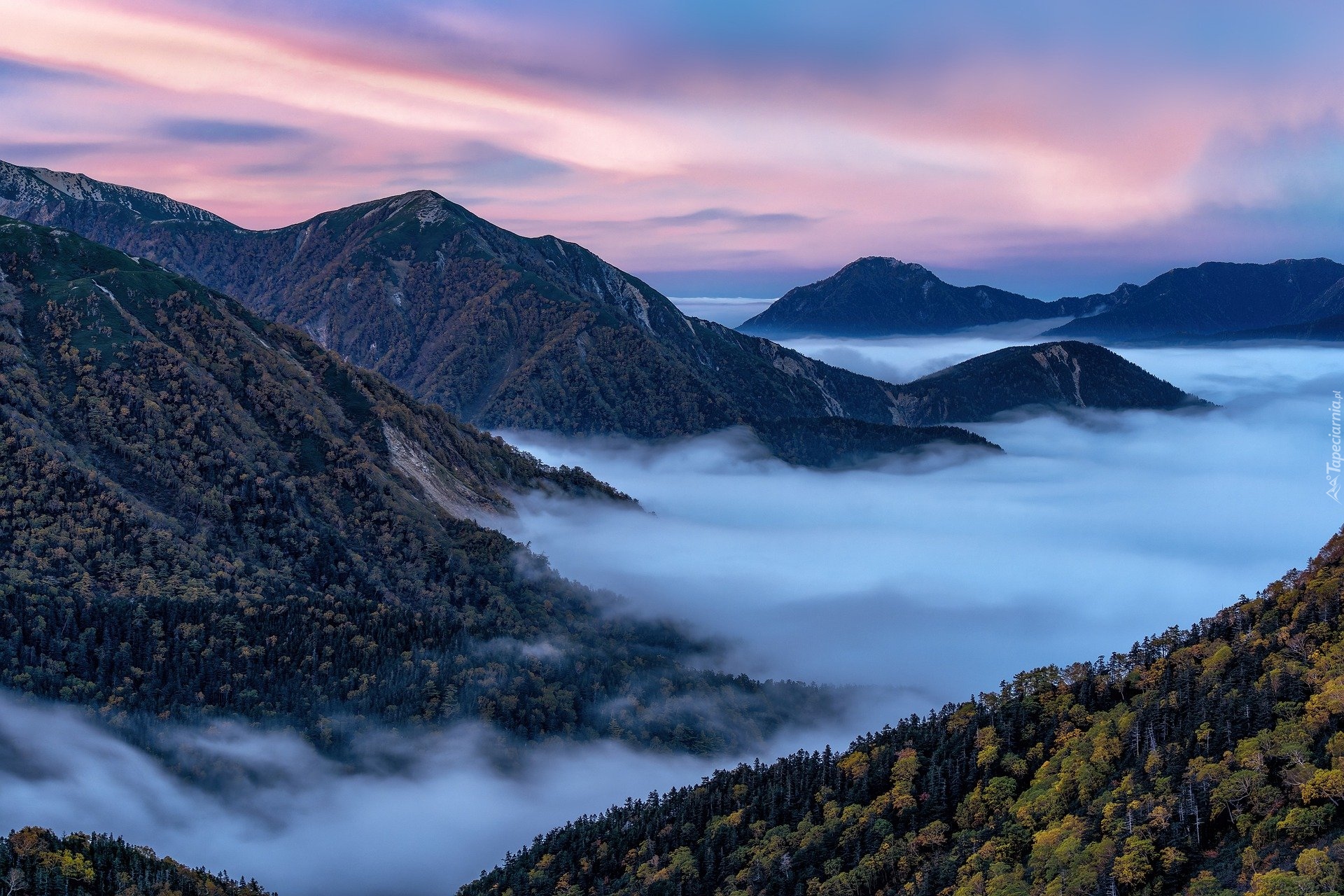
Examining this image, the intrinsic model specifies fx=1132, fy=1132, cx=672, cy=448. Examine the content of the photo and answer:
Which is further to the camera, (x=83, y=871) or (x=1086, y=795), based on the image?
(x=83, y=871)

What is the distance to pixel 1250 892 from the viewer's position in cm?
11225

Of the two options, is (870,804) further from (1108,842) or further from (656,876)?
(1108,842)

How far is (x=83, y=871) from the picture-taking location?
534ft

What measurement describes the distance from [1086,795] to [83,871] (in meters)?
140

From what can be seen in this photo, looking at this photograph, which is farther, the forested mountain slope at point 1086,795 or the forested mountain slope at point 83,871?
the forested mountain slope at point 83,871

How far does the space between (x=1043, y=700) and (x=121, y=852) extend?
476ft

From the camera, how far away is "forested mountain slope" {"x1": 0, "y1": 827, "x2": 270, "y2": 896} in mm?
156750

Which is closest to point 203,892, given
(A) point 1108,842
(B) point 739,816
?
(B) point 739,816

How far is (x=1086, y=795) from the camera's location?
14825 centimetres

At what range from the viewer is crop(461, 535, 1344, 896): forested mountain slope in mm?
125438

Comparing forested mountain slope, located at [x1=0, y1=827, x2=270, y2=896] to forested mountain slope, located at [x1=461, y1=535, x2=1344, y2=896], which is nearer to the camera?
forested mountain slope, located at [x1=461, y1=535, x2=1344, y2=896]

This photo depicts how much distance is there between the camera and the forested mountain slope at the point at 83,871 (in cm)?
15675

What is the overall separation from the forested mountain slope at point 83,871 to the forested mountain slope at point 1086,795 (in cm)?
5474

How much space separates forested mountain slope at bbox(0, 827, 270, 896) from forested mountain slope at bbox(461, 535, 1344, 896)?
54.7 meters
